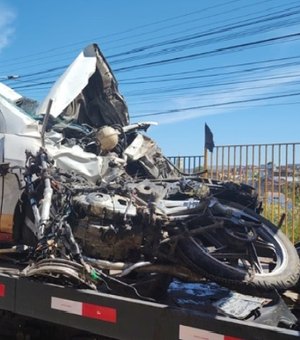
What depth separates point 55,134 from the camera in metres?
5.62

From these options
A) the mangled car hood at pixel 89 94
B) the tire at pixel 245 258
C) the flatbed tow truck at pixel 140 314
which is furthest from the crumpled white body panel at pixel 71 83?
the tire at pixel 245 258

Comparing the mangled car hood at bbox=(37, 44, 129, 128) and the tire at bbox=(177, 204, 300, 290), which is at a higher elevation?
the mangled car hood at bbox=(37, 44, 129, 128)

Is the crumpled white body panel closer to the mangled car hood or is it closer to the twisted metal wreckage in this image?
the mangled car hood

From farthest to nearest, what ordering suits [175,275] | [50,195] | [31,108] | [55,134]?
1. [31,108]
2. [55,134]
3. [50,195]
4. [175,275]

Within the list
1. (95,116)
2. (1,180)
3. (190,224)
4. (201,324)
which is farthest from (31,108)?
(201,324)

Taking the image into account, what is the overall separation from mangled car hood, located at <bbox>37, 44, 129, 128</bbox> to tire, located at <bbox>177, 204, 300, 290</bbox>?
264cm

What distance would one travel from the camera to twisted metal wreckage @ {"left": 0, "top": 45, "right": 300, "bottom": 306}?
12.2ft

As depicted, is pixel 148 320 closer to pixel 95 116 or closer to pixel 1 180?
pixel 1 180

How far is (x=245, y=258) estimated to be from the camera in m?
3.87

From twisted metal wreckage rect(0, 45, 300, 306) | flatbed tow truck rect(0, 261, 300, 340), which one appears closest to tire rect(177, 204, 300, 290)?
twisted metal wreckage rect(0, 45, 300, 306)

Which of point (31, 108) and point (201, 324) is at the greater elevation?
point (31, 108)

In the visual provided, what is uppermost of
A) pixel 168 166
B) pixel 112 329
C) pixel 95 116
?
pixel 95 116

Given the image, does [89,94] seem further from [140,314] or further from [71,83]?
[140,314]

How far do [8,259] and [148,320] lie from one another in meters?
2.04
